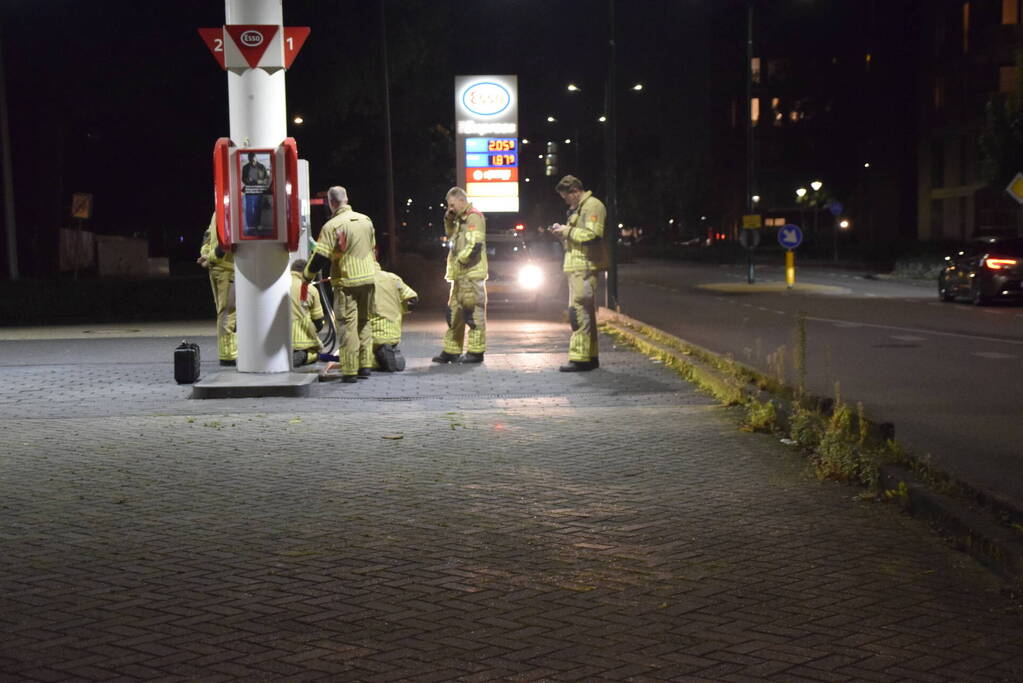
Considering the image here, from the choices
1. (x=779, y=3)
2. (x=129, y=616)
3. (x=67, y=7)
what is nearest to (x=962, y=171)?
(x=779, y=3)

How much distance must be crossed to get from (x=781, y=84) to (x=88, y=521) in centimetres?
8142

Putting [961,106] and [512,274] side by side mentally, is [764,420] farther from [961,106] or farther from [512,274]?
[961,106]

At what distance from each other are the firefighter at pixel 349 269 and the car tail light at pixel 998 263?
57.3 feet

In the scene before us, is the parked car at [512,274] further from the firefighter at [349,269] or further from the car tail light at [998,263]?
the firefighter at [349,269]

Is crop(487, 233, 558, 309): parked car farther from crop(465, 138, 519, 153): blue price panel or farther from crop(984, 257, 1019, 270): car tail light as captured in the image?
crop(984, 257, 1019, 270): car tail light

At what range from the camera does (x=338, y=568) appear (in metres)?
6.15

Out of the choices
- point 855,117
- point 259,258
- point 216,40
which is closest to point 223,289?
point 259,258

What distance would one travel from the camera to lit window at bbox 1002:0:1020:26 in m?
61.6

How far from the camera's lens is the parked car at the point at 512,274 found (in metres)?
25.9

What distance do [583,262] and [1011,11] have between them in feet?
179

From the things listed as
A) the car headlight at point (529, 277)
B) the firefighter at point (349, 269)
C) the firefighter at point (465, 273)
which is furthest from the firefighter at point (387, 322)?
the car headlight at point (529, 277)

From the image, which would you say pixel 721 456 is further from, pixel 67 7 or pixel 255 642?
pixel 67 7

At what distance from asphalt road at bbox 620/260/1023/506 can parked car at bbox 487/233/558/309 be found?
2245 mm

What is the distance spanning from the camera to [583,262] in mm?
14203
